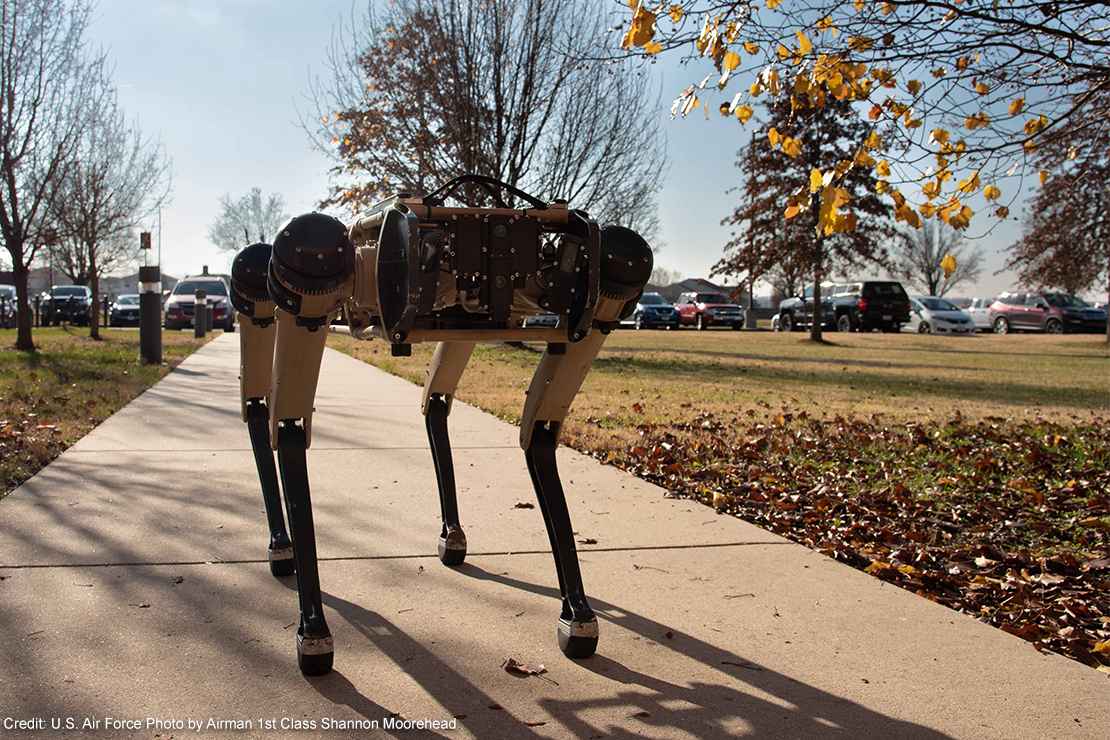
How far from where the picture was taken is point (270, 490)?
3980mm

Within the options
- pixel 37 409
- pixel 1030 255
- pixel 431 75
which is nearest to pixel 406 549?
pixel 37 409

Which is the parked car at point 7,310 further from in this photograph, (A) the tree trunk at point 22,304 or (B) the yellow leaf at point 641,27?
(B) the yellow leaf at point 641,27

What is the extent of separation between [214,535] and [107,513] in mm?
775

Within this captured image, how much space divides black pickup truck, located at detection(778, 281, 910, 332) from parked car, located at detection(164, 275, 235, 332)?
21636mm

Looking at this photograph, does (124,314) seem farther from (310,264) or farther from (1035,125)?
(310,264)

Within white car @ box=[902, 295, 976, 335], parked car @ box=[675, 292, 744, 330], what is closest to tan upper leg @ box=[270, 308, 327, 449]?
white car @ box=[902, 295, 976, 335]

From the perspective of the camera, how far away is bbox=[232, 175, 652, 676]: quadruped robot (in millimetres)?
2758

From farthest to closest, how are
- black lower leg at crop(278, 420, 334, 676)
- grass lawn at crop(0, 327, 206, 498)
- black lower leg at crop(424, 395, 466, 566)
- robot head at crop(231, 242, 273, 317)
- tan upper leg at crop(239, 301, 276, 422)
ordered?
grass lawn at crop(0, 327, 206, 498)
black lower leg at crop(424, 395, 466, 566)
tan upper leg at crop(239, 301, 276, 422)
robot head at crop(231, 242, 273, 317)
black lower leg at crop(278, 420, 334, 676)

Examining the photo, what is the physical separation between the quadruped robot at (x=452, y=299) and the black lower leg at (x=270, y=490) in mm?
881

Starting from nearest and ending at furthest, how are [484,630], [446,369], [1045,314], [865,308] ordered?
1. [484,630]
2. [446,369]
3. [865,308]
4. [1045,314]

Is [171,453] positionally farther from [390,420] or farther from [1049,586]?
[1049,586]

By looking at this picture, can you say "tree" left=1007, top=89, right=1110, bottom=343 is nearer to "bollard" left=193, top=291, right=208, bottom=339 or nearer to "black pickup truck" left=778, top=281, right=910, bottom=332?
"black pickup truck" left=778, top=281, right=910, bottom=332

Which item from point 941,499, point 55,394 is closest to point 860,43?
point 941,499

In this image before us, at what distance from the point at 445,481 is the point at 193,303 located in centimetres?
2726
